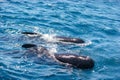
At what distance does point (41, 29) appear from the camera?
14500mm

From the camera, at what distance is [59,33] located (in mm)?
14180

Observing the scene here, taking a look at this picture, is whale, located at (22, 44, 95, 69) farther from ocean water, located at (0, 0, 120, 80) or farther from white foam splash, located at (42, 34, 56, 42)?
white foam splash, located at (42, 34, 56, 42)

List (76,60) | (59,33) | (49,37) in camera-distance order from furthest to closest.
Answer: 1. (59,33)
2. (49,37)
3. (76,60)

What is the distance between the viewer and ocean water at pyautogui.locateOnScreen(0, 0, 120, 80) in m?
9.59

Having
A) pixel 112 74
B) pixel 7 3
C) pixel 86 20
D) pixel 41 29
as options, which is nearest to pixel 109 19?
pixel 86 20

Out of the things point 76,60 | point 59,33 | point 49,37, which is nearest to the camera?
point 76,60

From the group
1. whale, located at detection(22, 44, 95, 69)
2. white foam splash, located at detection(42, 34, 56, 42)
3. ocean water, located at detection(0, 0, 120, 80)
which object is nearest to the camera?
ocean water, located at detection(0, 0, 120, 80)

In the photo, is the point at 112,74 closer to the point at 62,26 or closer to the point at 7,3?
the point at 62,26

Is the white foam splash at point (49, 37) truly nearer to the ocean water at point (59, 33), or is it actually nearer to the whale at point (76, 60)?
the ocean water at point (59, 33)

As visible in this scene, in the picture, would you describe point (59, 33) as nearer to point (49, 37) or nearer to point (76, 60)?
point (49, 37)

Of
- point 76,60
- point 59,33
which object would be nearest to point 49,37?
point 59,33

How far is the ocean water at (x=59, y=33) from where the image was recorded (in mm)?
9594

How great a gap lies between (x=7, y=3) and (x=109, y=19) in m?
5.98

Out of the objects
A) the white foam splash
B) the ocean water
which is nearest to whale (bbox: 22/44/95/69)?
the ocean water
